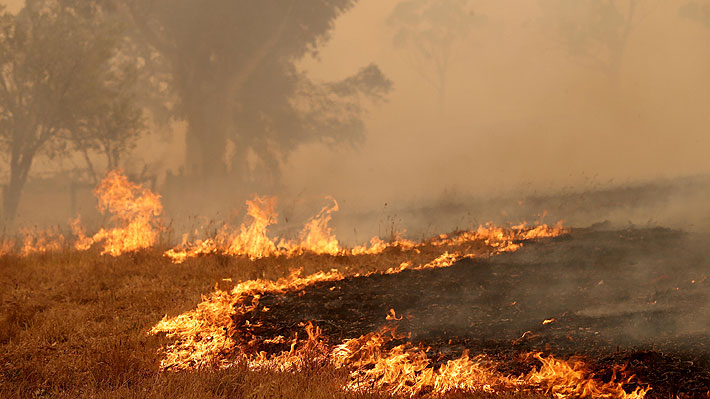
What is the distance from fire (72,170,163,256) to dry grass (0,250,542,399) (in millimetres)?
827

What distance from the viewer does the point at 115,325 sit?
7.11 m

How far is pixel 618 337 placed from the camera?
5.96m

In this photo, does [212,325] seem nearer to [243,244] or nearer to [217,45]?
[243,244]

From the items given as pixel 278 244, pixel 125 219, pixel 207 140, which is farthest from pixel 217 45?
pixel 278 244

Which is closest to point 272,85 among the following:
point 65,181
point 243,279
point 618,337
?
point 65,181

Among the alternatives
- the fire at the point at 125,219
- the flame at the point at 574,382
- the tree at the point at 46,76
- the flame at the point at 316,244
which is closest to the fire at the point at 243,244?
the flame at the point at 316,244

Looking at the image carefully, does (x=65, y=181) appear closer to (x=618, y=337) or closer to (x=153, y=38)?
(x=153, y=38)

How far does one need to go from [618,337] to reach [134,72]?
21414mm

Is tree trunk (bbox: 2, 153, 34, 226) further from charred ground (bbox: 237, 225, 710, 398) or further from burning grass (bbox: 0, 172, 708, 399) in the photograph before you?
charred ground (bbox: 237, 225, 710, 398)

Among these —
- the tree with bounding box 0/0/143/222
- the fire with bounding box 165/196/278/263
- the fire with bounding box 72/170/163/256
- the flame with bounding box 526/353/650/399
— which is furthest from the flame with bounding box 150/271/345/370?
the tree with bounding box 0/0/143/222

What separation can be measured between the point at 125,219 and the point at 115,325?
665 centimetres

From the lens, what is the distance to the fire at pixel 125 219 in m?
12.0

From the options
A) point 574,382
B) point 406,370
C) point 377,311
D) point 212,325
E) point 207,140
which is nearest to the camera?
point 574,382

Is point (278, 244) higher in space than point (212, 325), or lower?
higher
